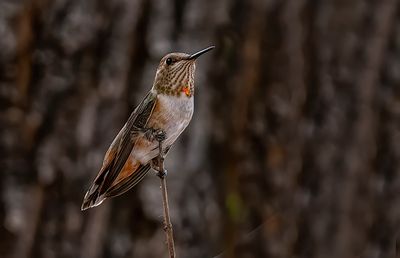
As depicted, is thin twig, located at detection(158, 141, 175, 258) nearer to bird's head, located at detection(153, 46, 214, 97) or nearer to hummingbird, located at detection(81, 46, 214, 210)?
hummingbird, located at detection(81, 46, 214, 210)

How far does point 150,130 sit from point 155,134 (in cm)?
3

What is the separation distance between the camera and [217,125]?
3600mm

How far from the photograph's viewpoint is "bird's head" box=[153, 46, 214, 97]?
Result: 1358 mm

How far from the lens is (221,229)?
359cm

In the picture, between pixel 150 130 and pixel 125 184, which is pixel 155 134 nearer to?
pixel 150 130

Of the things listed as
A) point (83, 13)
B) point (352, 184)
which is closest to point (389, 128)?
point (352, 184)

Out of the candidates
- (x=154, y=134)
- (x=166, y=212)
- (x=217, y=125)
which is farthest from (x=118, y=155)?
(x=217, y=125)

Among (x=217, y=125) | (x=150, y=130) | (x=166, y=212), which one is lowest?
(x=217, y=125)

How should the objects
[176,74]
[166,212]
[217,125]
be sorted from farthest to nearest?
1. [217,125]
2. [176,74]
3. [166,212]

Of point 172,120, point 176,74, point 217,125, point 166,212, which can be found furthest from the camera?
point 217,125

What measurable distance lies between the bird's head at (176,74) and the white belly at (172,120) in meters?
0.02

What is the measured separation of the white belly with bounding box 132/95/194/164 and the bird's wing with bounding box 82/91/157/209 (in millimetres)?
31

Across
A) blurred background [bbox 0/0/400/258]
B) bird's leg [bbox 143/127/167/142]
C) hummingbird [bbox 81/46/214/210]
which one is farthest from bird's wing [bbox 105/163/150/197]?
blurred background [bbox 0/0/400/258]

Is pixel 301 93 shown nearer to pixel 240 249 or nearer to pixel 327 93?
pixel 327 93
